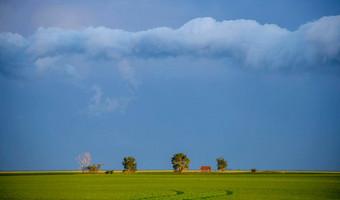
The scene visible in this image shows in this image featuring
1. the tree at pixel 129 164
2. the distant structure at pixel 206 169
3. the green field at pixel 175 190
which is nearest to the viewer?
the green field at pixel 175 190

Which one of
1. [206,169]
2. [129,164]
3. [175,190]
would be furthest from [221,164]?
[175,190]

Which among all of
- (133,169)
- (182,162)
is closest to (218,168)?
(182,162)

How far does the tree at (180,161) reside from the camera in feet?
500

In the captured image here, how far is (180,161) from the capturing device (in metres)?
152

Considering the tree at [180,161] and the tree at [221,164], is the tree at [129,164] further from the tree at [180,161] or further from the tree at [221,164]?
the tree at [221,164]

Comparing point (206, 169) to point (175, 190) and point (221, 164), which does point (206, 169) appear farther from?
point (175, 190)

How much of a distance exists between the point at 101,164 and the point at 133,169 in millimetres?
15906

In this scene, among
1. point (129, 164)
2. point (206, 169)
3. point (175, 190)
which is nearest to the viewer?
point (175, 190)

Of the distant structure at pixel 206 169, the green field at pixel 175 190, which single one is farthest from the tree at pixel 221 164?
the green field at pixel 175 190

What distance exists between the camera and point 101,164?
470 ft

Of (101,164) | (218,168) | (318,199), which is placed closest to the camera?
(318,199)

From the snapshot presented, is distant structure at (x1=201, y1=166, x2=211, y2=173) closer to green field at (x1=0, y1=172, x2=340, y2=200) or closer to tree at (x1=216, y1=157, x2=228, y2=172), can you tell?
tree at (x1=216, y1=157, x2=228, y2=172)

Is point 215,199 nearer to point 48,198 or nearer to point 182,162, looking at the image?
point 48,198

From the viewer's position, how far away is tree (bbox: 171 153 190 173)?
500 feet
